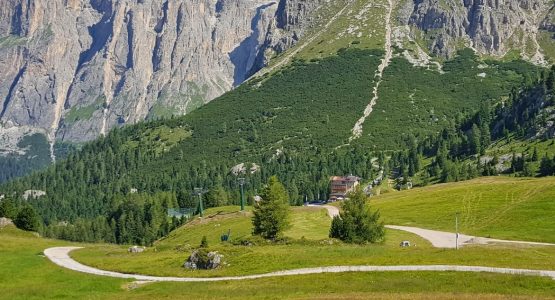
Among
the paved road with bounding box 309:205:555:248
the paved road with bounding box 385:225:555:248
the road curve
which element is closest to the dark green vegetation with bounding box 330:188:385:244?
the paved road with bounding box 309:205:555:248

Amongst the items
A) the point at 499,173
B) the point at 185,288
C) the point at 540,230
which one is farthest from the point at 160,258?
the point at 499,173

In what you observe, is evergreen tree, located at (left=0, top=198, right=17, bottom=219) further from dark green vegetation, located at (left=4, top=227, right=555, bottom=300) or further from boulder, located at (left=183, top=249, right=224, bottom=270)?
boulder, located at (left=183, top=249, right=224, bottom=270)

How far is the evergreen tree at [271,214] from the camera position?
9112 centimetres

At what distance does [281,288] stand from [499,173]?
502 ft

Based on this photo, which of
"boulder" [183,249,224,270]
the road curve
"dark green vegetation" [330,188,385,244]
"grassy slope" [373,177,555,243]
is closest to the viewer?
the road curve

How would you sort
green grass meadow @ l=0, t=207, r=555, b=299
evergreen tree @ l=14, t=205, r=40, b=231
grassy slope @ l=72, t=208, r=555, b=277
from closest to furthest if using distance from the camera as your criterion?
green grass meadow @ l=0, t=207, r=555, b=299
grassy slope @ l=72, t=208, r=555, b=277
evergreen tree @ l=14, t=205, r=40, b=231

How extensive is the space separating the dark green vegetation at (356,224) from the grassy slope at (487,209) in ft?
89.8

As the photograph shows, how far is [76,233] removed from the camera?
192375 mm

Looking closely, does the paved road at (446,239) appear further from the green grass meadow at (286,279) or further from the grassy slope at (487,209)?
the green grass meadow at (286,279)

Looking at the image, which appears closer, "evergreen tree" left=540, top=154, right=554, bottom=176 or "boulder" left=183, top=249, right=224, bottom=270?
"boulder" left=183, top=249, right=224, bottom=270

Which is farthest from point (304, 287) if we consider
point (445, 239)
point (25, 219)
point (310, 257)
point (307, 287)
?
point (25, 219)

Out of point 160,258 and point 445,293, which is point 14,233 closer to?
point 160,258

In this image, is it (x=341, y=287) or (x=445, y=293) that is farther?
(x=341, y=287)

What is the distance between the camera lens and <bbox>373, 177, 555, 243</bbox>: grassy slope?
101m
